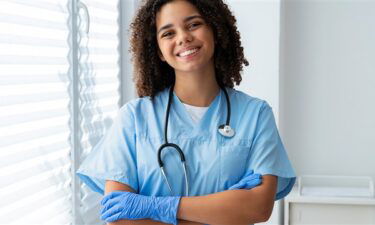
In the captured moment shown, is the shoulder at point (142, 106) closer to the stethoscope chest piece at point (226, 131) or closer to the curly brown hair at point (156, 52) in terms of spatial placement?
the curly brown hair at point (156, 52)

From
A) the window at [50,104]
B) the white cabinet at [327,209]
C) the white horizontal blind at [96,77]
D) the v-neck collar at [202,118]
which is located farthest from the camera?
the white cabinet at [327,209]

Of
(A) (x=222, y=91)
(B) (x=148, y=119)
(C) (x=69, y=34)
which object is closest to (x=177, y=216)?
(B) (x=148, y=119)

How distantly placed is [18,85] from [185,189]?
593 mm

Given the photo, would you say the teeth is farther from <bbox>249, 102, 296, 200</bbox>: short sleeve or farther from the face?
<bbox>249, 102, 296, 200</bbox>: short sleeve

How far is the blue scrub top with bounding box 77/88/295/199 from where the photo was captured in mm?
1359

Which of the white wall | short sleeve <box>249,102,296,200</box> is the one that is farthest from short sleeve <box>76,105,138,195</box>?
the white wall

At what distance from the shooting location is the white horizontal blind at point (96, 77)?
2.06m

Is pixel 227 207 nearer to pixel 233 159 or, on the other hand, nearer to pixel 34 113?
pixel 233 159

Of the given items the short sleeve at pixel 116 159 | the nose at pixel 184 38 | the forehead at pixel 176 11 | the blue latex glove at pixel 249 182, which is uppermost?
the forehead at pixel 176 11

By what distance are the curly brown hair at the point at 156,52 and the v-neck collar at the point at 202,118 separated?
2.6 inches

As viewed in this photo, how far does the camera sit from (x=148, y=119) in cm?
144

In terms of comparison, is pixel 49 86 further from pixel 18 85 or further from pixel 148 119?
pixel 148 119

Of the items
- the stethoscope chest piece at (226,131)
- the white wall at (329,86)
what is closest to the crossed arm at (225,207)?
the stethoscope chest piece at (226,131)

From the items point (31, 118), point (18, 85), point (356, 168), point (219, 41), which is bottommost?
Answer: point (356, 168)
